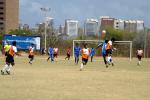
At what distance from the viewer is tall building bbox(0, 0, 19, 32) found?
584ft

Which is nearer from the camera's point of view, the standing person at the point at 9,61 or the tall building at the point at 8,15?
the standing person at the point at 9,61

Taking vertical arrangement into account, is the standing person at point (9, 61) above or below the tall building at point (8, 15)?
below

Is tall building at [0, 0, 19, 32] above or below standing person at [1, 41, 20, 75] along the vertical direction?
above

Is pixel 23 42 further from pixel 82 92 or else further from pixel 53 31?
pixel 82 92

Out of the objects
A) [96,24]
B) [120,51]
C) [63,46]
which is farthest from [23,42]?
[96,24]

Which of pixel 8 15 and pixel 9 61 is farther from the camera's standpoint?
pixel 8 15

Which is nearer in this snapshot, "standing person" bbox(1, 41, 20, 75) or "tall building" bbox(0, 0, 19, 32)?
"standing person" bbox(1, 41, 20, 75)

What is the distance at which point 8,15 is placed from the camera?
181250 millimetres

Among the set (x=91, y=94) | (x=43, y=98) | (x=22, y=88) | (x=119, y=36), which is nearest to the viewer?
(x=43, y=98)

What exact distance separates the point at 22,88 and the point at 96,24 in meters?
156

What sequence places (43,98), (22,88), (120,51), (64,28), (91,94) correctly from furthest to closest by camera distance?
(64,28), (120,51), (22,88), (91,94), (43,98)

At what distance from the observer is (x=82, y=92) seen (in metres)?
14.9

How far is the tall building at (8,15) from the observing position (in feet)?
584

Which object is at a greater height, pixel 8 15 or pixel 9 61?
pixel 8 15
